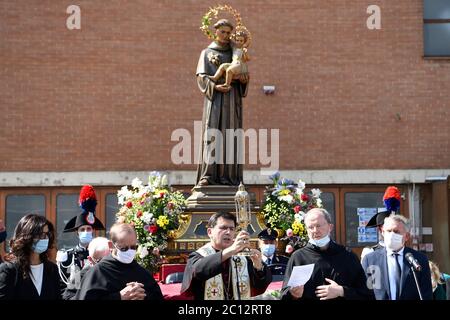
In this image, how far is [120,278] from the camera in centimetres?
580

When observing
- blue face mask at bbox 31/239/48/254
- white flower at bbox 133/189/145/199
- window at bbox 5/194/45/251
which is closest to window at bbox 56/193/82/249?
window at bbox 5/194/45/251

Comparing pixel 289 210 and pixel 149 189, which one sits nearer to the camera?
pixel 149 189

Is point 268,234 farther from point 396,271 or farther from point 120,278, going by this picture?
point 120,278

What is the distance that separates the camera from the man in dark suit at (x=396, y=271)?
6.32m

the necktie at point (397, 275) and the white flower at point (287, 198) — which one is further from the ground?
the white flower at point (287, 198)

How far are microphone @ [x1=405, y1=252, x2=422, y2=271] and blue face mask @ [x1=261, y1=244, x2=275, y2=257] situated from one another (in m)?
3.75

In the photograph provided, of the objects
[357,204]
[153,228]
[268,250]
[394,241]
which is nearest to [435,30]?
[357,204]

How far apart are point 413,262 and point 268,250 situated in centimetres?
385

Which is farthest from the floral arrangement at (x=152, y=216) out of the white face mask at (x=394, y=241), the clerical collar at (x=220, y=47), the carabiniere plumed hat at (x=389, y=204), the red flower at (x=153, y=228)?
the white face mask at (x=394, y=241)

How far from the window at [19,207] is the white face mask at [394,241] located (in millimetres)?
11075

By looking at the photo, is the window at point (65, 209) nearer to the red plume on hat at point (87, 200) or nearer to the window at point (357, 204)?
the window at point (357, 204)

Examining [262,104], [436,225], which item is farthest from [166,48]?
[436,225]

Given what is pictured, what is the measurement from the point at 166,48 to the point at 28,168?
355cm

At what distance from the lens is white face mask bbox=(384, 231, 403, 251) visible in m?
6.35
